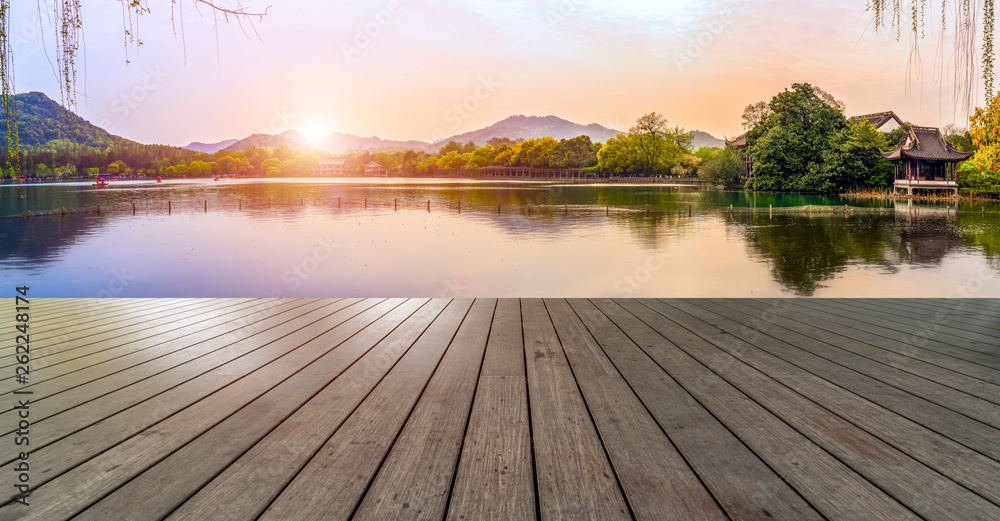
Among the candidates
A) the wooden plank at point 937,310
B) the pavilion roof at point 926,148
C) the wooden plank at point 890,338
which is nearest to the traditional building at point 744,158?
the pavilion roof at point 926,148

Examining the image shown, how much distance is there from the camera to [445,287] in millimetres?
14570

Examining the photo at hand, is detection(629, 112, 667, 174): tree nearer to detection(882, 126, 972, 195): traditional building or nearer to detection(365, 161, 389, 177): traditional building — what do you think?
detection(882, 126, 972, 195): traditional building

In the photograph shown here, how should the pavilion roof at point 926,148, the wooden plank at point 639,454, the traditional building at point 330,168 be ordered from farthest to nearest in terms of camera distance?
the traditional building at point 330,168, the pavilion roof at point 926,148, the wooden plank at point 639,454

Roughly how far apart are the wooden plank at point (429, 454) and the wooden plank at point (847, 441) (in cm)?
122

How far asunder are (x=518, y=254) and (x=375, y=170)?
533 ft

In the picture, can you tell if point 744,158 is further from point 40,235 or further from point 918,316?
point 918,316

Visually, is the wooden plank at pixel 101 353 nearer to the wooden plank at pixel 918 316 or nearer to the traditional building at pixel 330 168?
the wooden plank at pixel 918 316

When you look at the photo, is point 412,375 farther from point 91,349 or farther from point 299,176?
point 299,176

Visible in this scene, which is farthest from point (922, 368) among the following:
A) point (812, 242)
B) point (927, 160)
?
point (927, 160)

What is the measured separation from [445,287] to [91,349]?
1150 cm

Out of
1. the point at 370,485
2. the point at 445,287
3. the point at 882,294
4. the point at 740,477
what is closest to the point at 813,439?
the point at 740,477

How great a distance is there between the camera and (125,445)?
1.82 metres

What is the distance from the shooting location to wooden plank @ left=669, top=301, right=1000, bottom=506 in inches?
63.9

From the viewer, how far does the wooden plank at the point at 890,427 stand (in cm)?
162
